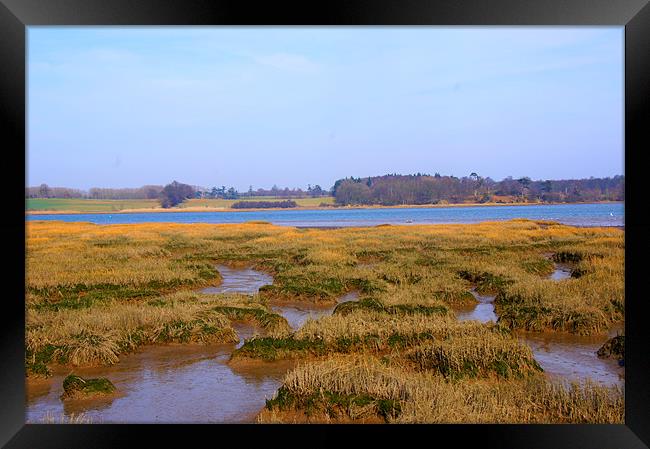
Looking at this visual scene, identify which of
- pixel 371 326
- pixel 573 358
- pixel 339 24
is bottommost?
pixel 573 358

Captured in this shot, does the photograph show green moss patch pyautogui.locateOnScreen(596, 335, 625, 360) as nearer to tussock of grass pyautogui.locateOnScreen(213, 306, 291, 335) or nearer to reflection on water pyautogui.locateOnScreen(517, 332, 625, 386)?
reflection on water pyautogui.locateOnScreen(517, 332, 625, 386)

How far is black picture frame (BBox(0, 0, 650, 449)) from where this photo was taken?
5.33 metres

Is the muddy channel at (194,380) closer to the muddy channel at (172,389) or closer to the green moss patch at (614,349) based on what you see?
the muddy channel at (172,389)

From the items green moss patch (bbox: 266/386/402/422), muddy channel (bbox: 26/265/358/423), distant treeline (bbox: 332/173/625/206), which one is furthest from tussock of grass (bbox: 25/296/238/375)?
distant treeline (bbox: 332/173/625/206)

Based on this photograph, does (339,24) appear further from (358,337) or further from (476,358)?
(358,337)

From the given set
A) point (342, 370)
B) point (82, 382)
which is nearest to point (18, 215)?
point (82, 382)

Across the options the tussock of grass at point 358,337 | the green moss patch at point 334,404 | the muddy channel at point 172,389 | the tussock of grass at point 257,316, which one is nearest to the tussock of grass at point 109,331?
the muddy channel at point 172,389

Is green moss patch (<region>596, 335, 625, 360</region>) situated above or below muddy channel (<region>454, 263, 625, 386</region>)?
above

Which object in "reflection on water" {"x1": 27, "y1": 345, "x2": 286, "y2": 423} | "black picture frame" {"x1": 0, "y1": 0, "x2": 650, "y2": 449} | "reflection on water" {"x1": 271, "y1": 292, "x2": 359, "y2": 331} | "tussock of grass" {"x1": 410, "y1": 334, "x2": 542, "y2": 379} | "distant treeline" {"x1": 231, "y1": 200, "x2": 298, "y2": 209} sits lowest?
"reflection on water" {"x1": 27, "y1": 345, "x2": 286, "y2": 423}

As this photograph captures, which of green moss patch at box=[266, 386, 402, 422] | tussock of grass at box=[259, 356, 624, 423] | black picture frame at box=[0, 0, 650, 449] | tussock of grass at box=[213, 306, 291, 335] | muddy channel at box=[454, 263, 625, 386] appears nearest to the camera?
black picture frame at box=[0, 0, 650, 449]

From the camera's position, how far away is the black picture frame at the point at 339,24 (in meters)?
5.33

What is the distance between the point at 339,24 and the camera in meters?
5.69

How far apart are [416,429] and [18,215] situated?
169 inches

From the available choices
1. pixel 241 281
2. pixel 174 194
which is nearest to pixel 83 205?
pixel 174 194
